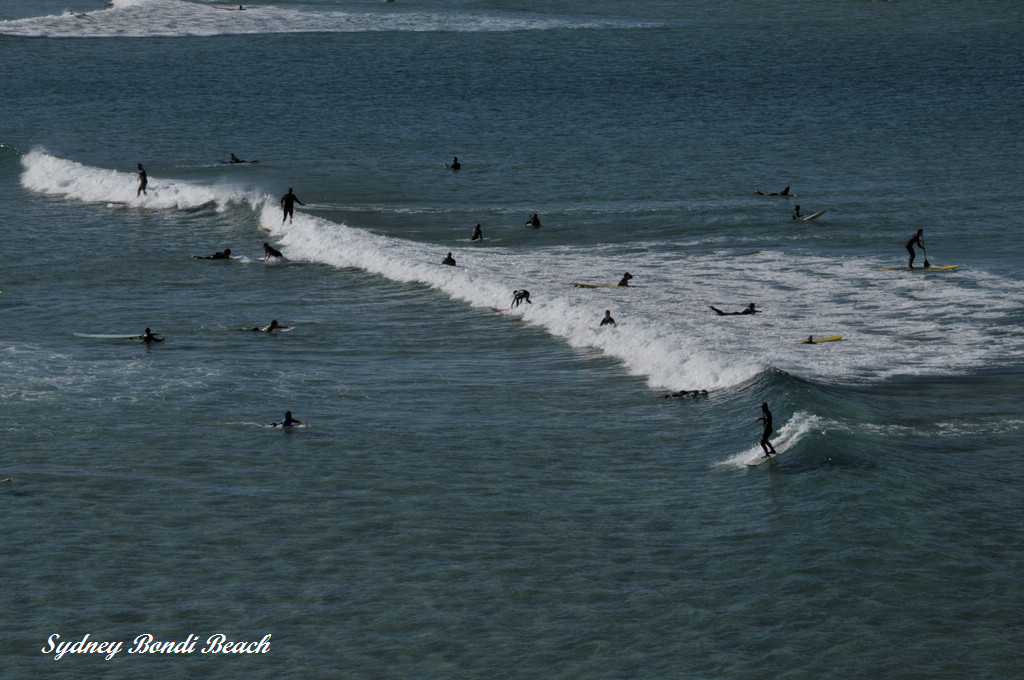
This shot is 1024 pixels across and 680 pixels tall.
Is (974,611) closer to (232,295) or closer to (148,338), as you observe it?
(148,338)

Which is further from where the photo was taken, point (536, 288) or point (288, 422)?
point (536, 288)

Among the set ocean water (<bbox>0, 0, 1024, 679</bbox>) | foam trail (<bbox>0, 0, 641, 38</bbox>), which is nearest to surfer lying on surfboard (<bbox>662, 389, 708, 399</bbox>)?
ocean water (<bbox>0, 0, 1024, 679</bbox>)

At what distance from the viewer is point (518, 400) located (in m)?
27.2

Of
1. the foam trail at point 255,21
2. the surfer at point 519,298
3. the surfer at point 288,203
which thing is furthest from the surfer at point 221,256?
the foam trail at point 255,21

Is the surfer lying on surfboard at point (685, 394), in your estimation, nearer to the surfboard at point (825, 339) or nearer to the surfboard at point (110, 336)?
the surfboard at point (825, 339)

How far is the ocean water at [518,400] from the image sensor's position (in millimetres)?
17094

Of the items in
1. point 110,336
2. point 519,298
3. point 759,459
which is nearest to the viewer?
point 759,459

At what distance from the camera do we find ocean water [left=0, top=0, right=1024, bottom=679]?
17.1 metres

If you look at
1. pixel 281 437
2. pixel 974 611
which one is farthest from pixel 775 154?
pixel 974 611

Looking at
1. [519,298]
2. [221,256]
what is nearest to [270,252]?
[221,256]

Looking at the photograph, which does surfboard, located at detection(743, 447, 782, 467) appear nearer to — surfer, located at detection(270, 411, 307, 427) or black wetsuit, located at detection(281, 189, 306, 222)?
surfer, located at detection(270, 411, 307, 427)

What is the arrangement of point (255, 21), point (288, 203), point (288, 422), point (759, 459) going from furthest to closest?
1. point (255, 21)
2. point (288, 203)
3. point (288, 422)
4. point (759, 459)

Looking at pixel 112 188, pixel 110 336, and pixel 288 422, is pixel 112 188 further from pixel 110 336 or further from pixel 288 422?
pixel 288 422

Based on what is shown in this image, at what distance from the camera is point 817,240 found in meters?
44.7
